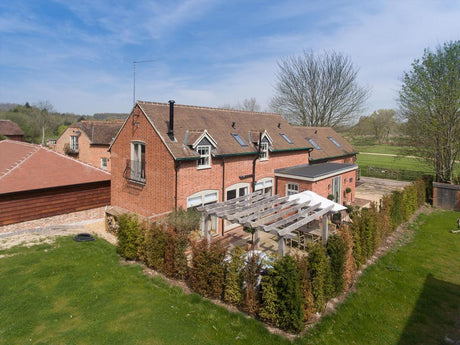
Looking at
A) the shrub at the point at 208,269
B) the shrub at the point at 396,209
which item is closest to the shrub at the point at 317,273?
the shrub at the point at 208,269

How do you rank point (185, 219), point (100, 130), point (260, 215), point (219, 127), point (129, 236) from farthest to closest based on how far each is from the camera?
1. point (100, 130)
2. point (219, 127)
3. point (185, 219)
4. point (129, 236)
5. point (260, 215)

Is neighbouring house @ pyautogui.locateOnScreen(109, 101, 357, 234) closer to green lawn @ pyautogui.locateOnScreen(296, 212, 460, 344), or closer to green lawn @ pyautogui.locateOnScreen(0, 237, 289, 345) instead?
green lawn @ pyautogui.locateOnScreen(0, 237, 289, 345)

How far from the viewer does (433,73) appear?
23.0m

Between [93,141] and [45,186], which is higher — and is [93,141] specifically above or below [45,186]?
above

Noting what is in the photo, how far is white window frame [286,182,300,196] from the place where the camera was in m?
18.8

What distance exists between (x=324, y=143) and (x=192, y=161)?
17224mm

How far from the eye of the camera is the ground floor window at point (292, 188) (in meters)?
18.8

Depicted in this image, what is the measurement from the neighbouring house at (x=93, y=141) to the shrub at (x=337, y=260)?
28.4 m

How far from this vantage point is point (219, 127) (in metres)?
18.5

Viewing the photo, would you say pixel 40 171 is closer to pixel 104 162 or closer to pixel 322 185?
pixel 104 162

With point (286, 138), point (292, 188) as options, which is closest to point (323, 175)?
point (292, 188)

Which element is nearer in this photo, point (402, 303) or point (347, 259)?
point (402, 303)

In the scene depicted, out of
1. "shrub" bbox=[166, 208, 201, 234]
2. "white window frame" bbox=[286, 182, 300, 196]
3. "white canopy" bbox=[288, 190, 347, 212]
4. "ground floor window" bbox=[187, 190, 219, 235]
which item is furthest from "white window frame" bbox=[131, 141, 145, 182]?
"white window frame" bbox=[286, 182, 300, 196]

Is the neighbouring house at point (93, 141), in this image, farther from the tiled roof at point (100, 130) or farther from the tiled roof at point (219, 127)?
the tiled roof at point (219, 127)
